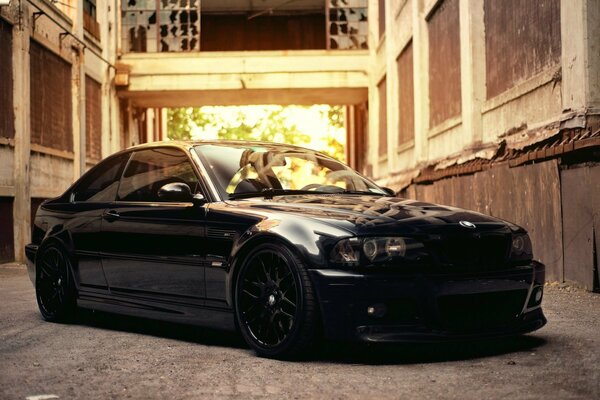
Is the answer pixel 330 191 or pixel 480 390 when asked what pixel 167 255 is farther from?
pixel 480 390

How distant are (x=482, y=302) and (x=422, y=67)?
1391 cm

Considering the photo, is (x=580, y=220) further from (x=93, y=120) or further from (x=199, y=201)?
(x=93, y=120)

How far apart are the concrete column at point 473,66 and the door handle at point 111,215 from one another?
27.3 ft

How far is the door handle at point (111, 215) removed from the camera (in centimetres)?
688

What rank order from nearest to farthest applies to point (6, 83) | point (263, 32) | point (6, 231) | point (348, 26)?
point (6, 83)
point (6, 231)
point (348, 26)
point (263, 32)

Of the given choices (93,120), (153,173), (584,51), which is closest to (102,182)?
(153,173)

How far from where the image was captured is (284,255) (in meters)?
5.34

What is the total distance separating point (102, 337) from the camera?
655 centimetres

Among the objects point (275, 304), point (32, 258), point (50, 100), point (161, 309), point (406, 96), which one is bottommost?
point (161, 309)

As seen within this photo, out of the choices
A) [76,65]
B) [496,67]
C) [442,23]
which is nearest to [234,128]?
[76,65]

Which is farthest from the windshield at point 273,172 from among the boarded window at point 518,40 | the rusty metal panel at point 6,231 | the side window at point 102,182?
the rusty metal panel at point 6,231

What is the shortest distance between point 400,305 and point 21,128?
12.6 meters

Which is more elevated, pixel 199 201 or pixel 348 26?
pixel 348 26

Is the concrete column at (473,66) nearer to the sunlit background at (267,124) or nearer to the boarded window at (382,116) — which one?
the boarded window at (382,116)
